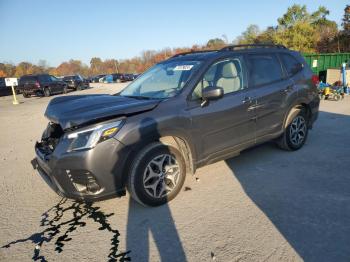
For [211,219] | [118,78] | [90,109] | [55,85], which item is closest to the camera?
[211,219]

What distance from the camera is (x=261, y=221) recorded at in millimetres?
3201

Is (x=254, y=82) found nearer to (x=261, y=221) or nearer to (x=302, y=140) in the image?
(x=302, y=140)

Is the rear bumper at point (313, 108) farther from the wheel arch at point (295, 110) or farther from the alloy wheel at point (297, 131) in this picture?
the alloy wheel at point (297, 131)

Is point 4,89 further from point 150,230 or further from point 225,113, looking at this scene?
point 150,230

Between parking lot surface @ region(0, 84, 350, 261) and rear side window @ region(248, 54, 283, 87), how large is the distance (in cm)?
132

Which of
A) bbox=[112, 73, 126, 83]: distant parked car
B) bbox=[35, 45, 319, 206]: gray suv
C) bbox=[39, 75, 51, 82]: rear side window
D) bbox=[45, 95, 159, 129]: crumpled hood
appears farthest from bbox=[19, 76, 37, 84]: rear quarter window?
bbox=[45, 95, 159, 129]: crumpled hood

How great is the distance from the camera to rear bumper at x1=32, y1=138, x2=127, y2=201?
3.20 meters

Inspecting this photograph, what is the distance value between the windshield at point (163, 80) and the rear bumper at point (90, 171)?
→ 1.14 meters

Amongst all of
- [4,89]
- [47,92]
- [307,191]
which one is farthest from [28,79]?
[307,191]

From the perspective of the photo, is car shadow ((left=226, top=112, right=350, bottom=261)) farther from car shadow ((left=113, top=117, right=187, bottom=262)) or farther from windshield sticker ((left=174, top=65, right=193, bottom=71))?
windshield sticker ((left=174, top=65, right=193, bottom=71))

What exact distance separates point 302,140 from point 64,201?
4.16 m

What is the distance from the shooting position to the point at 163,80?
4422mm

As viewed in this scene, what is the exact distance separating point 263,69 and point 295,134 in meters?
1.39

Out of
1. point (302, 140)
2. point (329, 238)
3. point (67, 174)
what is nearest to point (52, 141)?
point (67, 174)
